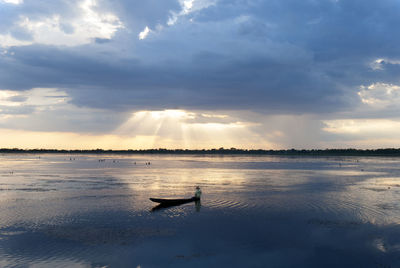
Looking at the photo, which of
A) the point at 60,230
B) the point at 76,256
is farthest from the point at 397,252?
the point at 60,230

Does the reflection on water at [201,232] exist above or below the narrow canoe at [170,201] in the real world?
below

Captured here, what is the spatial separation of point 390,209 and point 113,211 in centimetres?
3375

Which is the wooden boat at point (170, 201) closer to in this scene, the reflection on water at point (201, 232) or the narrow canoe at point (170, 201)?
the narrow canoe at point (170, 201)

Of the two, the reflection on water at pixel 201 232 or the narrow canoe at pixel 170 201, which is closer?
the reflection on water at pixel 201 232

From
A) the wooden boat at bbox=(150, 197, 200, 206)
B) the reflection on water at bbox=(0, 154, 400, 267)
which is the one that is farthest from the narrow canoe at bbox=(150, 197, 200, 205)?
the reflection on water at bbox=(0, 154, 400, 267)

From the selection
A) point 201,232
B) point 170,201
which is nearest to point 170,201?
point 170,201

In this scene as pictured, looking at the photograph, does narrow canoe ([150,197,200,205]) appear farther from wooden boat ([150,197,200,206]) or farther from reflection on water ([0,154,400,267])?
reflection on water ([0,154,400,267])

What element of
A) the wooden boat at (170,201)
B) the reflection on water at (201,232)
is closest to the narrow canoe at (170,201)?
the wooden boat at (170,201)

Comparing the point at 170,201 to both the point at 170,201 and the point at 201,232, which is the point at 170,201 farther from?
the point at 201,232

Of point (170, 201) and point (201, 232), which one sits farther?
point (170, 201)

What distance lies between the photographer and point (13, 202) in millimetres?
43312

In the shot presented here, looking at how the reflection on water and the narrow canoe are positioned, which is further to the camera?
the narrow canoe

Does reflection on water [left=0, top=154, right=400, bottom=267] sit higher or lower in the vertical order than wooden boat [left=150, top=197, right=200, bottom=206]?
lower

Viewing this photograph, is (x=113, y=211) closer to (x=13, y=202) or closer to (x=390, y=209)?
(x=13, y=202)
